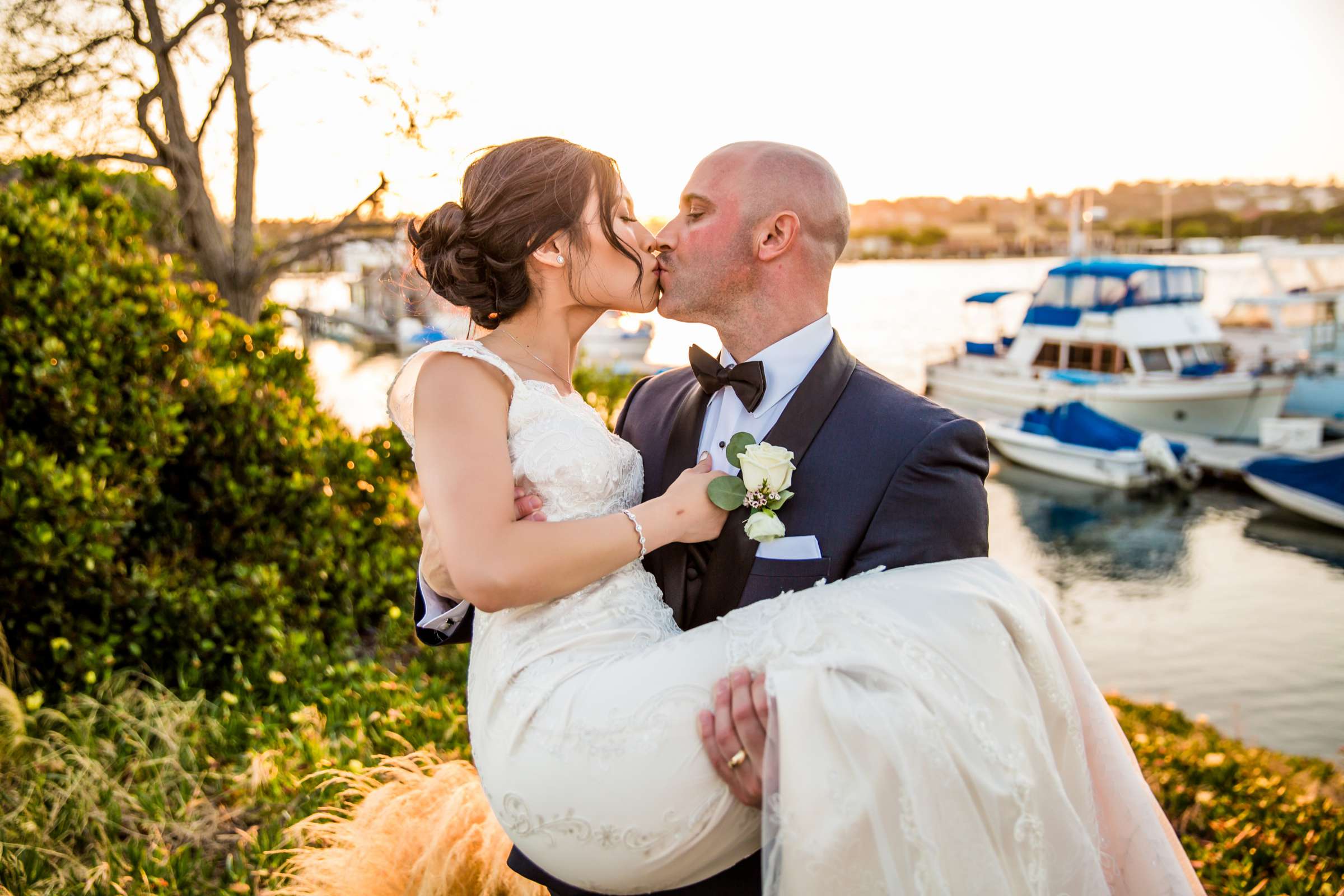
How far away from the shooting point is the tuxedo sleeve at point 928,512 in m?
2.47

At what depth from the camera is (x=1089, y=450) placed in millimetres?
21188

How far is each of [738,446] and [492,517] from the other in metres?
0.73

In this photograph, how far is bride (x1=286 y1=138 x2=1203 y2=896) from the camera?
194cm

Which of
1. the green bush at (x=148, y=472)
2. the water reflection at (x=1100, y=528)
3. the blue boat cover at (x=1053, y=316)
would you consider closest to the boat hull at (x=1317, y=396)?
the blue boat cover at (x=1053, y=316)

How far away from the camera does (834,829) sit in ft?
6.28

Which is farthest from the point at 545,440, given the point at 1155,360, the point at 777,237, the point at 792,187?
the point at 1155,360

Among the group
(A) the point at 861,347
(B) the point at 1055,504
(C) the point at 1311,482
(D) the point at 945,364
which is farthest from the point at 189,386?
(A) the point at 861,347

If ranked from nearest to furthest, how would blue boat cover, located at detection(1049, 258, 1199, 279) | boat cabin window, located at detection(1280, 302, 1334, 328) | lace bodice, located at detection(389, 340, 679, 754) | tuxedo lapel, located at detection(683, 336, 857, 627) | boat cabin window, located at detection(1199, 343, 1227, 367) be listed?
lace bodice, located at detection(389, 340, 679, 754) → tuxedo lapel, located at detection(683, 336, 857, 627) → blue boat cover, located at detection(1049, 258, 1199, 279) → boat cabin window, located at detection(1199, 343, 1227, 367) → boat cabin window, located at detection(1280, 302, 1334, 328)

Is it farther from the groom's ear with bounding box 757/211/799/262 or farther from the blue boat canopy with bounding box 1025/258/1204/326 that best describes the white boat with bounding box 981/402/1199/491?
the groom's ear with bounding box 757/211/799/262

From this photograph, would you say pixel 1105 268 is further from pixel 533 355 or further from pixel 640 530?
pixel 640 530

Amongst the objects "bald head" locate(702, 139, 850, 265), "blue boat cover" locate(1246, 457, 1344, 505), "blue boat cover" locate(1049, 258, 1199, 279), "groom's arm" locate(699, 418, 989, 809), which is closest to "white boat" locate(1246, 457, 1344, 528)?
"blue boat cover" locate(1246, 457, 1344, 505)

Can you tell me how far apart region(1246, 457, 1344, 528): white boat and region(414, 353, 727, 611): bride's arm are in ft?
65.0

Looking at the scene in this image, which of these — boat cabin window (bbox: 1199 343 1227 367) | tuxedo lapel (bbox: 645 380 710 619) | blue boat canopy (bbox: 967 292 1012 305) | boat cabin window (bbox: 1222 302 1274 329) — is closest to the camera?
tuxedo lapel (bbox: 645 380 710 619)

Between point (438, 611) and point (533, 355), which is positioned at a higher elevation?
point (533, 355)
